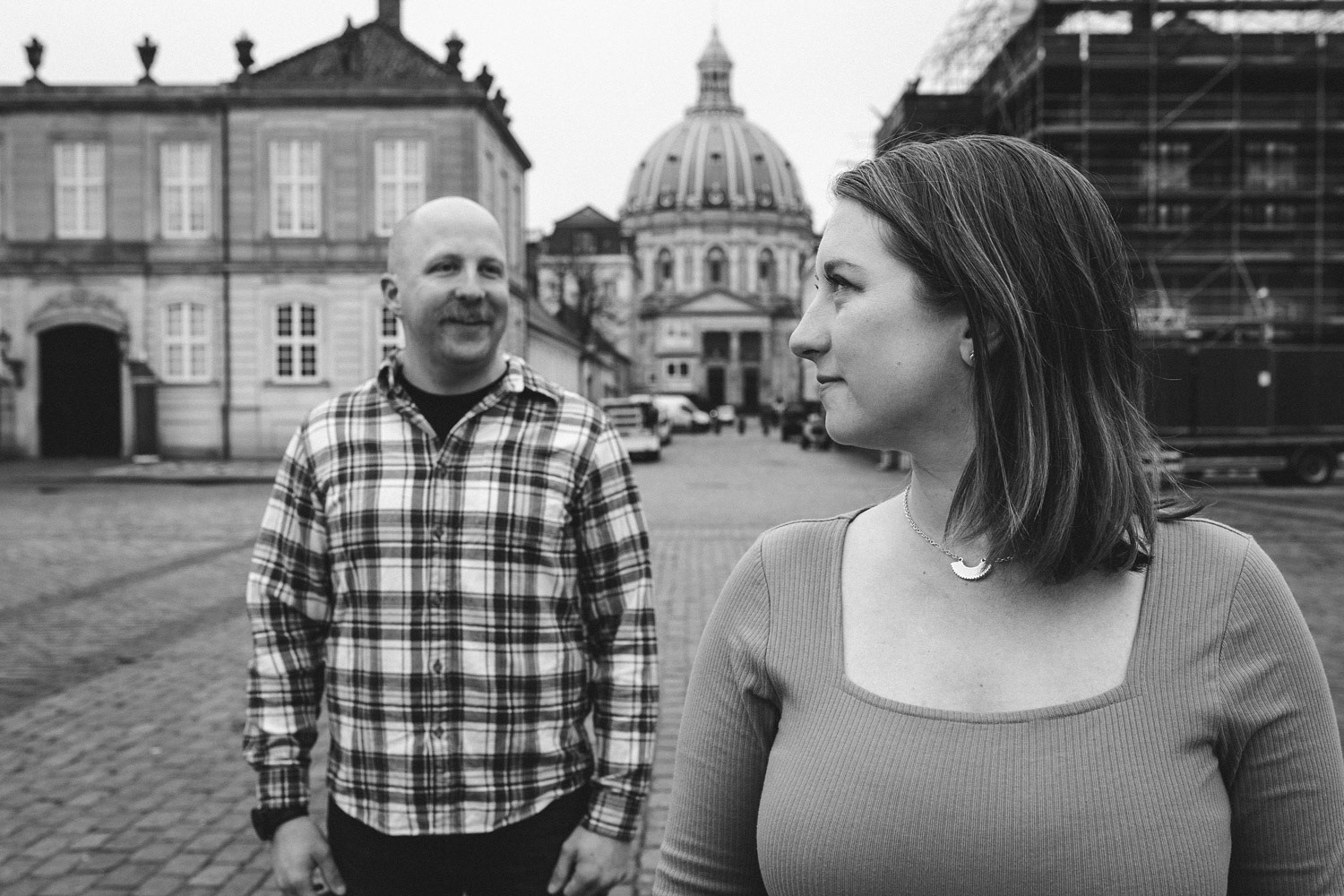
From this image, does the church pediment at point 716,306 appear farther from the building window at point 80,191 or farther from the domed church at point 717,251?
the building window at point 80,191

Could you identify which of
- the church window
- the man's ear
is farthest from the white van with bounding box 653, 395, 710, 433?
the man's ear

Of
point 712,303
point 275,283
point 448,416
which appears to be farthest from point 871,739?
point 712,303

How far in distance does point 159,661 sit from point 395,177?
28.0m

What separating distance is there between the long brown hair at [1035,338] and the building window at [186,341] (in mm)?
35584

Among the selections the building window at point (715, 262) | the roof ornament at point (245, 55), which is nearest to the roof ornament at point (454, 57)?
the roof ornament at point (245, 55)

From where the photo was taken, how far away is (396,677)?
2.79m

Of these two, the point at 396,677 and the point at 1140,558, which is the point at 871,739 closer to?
the point at 1140,558

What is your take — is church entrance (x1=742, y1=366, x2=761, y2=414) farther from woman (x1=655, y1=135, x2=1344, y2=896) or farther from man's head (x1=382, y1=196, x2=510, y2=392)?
woman (x1=655, y1=135, x2=1344, y2=896)

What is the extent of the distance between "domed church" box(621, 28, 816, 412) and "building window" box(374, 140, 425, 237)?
78.2 meters

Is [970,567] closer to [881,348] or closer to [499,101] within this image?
[881,348]

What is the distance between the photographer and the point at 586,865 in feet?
9.07

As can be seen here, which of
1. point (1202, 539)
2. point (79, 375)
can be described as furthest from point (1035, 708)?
point (79, 375)

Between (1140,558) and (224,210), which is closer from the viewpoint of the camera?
(1140,558)

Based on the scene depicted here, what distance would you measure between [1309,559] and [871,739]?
41.8ft
